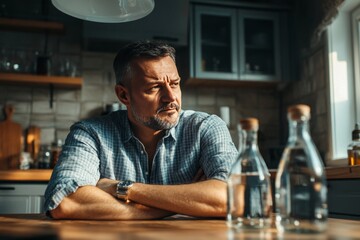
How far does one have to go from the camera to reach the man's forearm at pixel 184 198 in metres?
1.30

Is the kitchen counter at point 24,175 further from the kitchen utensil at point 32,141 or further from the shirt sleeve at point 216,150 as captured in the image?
the shirt sleeve at point 216,150

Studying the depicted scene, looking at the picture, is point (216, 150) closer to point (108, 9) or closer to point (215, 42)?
point (108, 9)

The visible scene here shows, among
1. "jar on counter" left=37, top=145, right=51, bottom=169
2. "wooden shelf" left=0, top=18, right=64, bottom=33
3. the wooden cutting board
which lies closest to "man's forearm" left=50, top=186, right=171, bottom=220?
"jar on counter" left=37, top=145, right=51, bottom=169

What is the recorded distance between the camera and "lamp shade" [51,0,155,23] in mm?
1601

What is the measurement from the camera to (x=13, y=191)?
285 centimetres

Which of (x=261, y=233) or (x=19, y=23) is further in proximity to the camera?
(x=19, y=23)

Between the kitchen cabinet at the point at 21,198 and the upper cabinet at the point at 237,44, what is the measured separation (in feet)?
4.69

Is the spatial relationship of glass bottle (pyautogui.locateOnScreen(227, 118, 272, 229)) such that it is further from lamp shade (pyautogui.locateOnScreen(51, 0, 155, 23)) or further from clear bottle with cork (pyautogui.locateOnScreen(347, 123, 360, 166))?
clear bottle with cork (pyautogui.locateOnScreen(347, 123, 360, 166))

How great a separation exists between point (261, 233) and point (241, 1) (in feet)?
10.6

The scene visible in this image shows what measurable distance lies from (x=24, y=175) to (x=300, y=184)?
239 centimetres

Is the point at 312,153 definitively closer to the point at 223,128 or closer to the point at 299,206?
the point at 299,206

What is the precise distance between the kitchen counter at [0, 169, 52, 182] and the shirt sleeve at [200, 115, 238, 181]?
146 centimetres

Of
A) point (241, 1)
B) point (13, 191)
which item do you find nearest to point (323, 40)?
point (241, 1)

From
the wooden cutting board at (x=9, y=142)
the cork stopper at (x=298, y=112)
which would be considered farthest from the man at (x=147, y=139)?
the wooden cutting board at (x=9, y=142)
